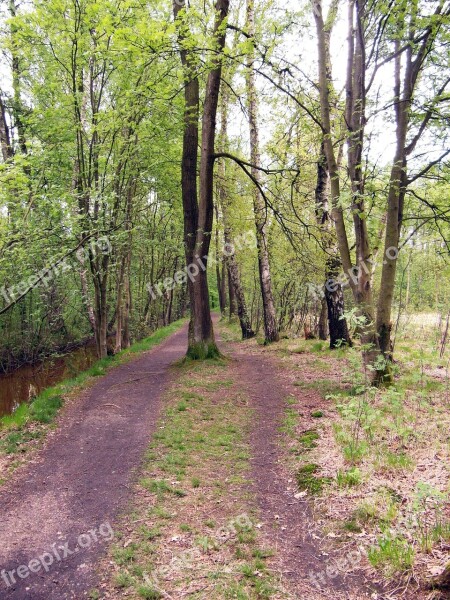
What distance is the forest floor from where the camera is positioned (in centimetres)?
324

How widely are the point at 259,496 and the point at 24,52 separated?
39.1 ft

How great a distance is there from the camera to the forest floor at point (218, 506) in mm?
3242

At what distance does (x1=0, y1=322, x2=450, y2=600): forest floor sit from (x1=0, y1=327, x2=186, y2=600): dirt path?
0.02 metres

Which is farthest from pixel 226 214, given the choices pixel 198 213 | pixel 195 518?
pixel 195 518

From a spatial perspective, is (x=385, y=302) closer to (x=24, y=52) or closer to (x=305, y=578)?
(x=305, y=578)

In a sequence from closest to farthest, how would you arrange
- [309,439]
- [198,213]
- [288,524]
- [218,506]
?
1. [288,524]
2. [218,506]
3. [309,439]
4. [198,213]

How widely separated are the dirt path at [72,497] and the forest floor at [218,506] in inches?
0.7

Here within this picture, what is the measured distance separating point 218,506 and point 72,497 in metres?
1.70

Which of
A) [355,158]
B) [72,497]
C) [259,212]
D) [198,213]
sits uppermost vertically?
[259,212]

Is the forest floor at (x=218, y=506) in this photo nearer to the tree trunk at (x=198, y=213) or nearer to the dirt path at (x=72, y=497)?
the dirt path at (x=72, y=497)

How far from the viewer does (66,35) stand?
32.4 feet

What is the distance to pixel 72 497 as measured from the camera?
471 centimetres

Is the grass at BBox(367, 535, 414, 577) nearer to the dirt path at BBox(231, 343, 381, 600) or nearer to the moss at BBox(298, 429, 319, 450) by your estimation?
the dirt path at BBox(231, 343, 381, 600)

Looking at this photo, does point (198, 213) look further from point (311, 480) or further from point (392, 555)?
point (392, 555)
